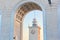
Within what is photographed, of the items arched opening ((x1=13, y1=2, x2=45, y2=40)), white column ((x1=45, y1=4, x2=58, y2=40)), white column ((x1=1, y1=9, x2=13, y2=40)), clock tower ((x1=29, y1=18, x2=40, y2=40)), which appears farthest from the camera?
clock tower ((x1=29, y1=18, x2=40, y2=40))

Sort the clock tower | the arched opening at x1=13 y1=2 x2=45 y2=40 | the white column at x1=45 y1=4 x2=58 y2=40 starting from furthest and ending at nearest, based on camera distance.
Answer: the clock tower, the arched opening at x1=13 y1=2 x2=45 y2=40, the white column at x1=45 y1=4 x2=58 y2=40

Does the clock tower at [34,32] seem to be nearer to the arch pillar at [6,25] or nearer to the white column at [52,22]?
the arch pillar at [6,25]

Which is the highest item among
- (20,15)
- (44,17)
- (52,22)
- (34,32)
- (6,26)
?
(20,15)

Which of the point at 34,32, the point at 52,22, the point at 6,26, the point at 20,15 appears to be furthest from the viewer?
the point at 34,32

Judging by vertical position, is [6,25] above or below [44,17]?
below

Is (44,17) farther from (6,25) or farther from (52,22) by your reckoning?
(6,25)

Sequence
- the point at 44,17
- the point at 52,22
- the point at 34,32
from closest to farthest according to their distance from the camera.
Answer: the point at 52,22 < the point at 44,17 < the point at 34,32

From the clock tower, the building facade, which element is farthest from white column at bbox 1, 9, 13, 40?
the clock tower

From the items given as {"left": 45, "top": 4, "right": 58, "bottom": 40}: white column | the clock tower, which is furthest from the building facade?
the clock tower

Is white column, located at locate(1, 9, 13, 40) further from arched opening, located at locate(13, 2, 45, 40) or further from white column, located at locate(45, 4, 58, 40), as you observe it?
white column, located at locate(45, 4, 58, 40)

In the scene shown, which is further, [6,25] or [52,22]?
[6,25]

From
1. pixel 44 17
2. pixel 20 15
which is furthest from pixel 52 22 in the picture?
pixel 20 15

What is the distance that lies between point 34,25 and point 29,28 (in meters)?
0.76

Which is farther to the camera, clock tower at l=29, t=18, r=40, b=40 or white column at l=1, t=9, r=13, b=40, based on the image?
clock tower at l=29, t=18, r=40, b=40
